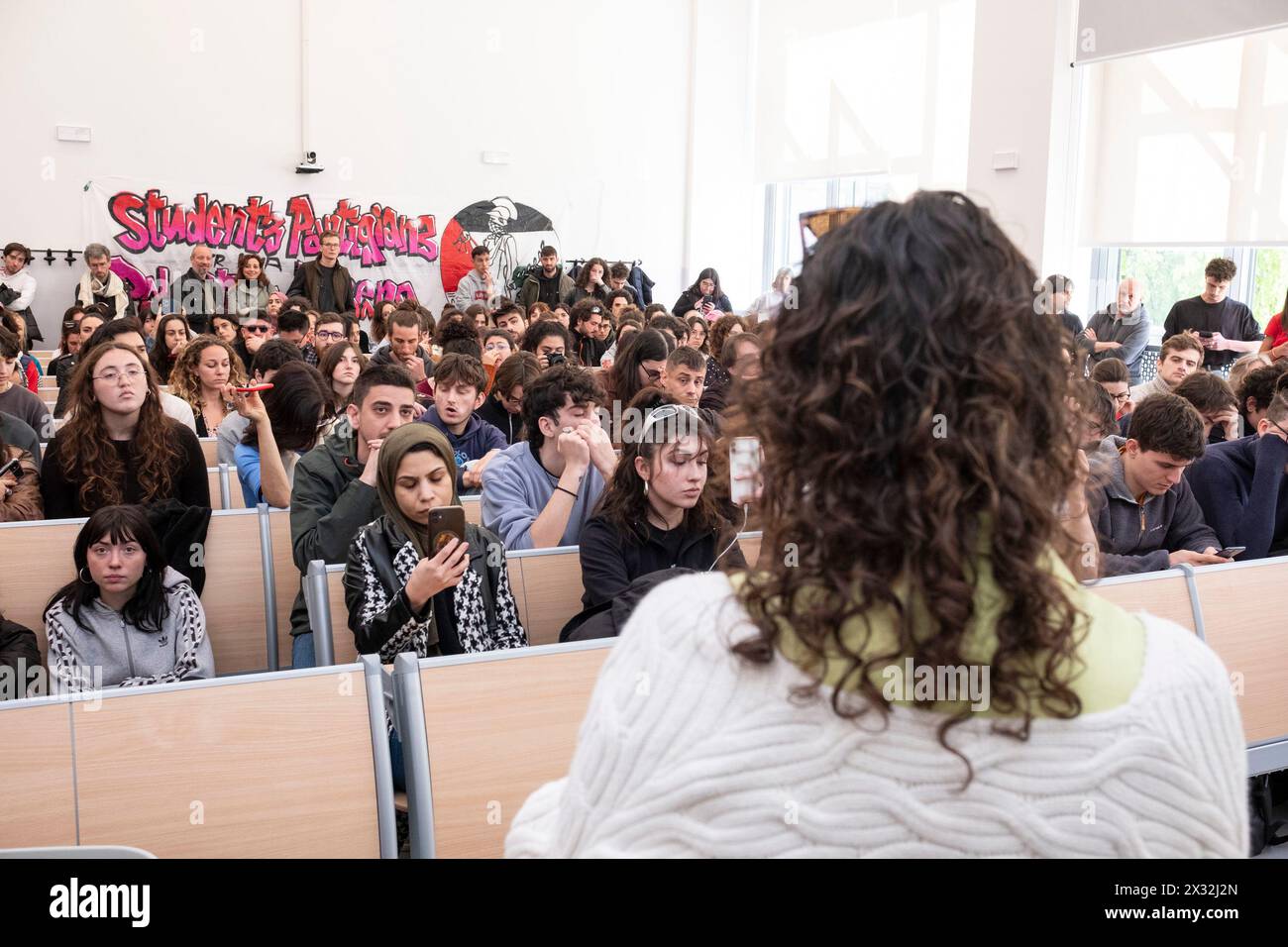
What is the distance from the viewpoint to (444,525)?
9.25ft

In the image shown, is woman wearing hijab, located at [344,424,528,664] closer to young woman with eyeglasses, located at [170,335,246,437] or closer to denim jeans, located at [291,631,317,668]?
denim jeans, located at [291,631,317,668]

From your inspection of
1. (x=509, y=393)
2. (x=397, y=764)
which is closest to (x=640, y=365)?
(x=509, y=393)

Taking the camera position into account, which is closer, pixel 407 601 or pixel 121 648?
pixel 407 601

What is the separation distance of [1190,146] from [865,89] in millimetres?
4090

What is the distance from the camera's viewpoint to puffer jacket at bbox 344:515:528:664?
9.35 feet

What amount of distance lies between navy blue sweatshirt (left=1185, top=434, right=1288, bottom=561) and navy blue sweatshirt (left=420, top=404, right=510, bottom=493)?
8.88 feet

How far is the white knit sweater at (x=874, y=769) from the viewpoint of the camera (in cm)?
86

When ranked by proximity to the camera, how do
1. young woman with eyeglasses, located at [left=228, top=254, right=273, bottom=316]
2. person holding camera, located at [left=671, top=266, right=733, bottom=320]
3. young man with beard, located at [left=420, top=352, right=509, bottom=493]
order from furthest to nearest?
1. person holding camera, located at [left=671, top=266, right=733, bottom=320]
2. young woman with eyeglasses, located at [left=228, top=254, right=273, bottom=316]
3. young man with beard, located at [left=420, top=352, right=509, bottom=493]

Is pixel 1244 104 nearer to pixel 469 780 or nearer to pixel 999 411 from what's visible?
pixel 469 780

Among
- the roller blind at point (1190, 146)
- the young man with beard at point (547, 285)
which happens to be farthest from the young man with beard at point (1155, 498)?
the young man with beard at point (547, 285)

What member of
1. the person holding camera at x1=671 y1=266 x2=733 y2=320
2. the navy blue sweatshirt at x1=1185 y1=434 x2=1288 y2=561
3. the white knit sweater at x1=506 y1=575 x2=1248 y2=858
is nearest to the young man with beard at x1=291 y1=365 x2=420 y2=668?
the white knit sweater at x1=506 y1=575 x2=1248 y2=858

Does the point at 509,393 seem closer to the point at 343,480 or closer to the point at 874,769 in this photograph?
the point at 343,480

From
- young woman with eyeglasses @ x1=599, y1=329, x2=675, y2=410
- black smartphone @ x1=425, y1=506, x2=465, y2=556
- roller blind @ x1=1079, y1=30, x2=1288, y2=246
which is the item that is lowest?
black smartphone @ x1=425, y1=506, x2=465, y2=556
